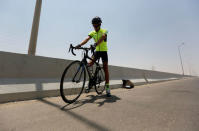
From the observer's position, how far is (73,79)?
98.7 inches

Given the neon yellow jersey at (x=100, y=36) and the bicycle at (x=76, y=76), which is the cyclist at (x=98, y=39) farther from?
the bicycle at (x=76, y=76)

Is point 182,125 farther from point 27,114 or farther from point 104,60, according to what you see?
point 104,60

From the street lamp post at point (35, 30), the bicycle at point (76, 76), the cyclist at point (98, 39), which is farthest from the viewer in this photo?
the street lamp post at point (35, 30)

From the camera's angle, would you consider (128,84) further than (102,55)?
Yes

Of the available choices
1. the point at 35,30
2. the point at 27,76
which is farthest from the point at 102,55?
the point at 35,30

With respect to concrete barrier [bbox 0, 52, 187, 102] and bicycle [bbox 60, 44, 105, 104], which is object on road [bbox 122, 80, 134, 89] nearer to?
bicycle [bbox 60, 44, 105, 104]

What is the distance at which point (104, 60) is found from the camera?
312cm

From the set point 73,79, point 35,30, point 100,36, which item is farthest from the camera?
point 35,30

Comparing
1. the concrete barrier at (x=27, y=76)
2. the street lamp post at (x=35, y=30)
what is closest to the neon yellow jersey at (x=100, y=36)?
the concrete barrier at (x=27, y=76)

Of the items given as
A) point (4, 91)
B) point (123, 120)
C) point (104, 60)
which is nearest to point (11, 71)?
point (4, 91)

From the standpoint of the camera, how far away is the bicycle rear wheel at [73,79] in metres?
2.21

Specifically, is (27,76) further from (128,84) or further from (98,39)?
(128,84)

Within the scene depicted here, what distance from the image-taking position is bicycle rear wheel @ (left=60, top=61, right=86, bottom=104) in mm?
2207

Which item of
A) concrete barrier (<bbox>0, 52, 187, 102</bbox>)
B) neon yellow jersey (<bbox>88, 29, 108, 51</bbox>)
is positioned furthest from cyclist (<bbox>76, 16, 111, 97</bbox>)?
concrete barrier (<bbox>0, 52, 187, 102</bbox>)
